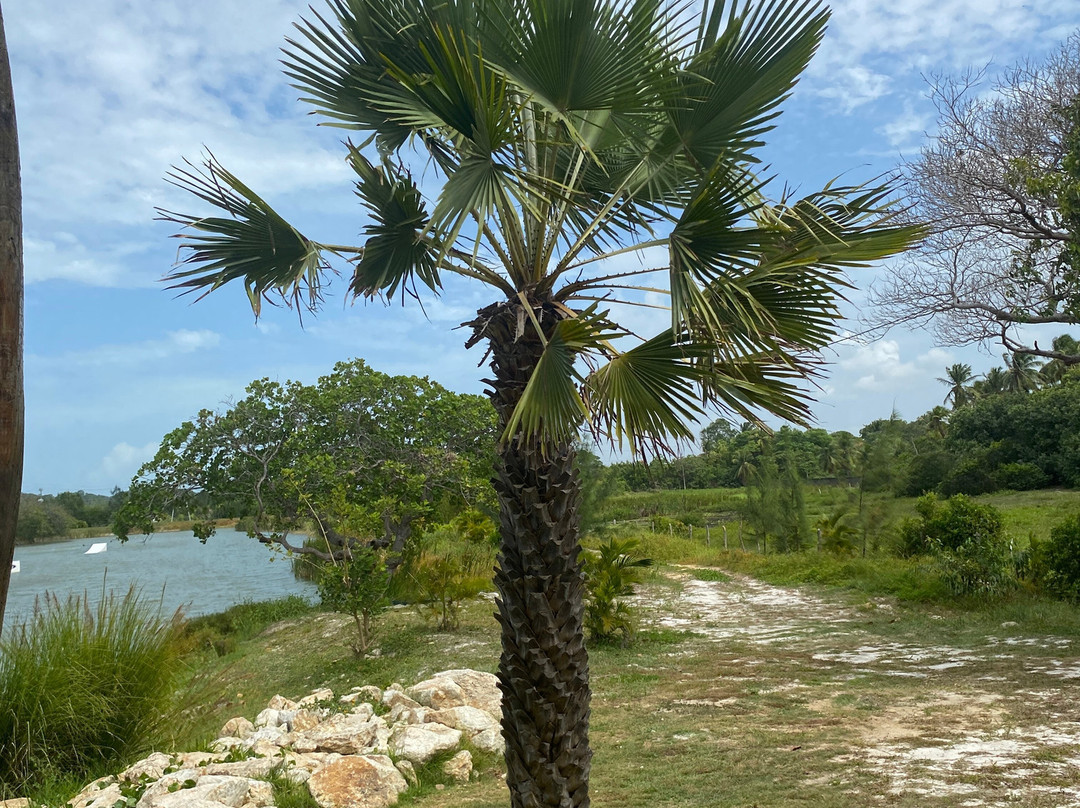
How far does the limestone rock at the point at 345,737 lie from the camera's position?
6535mm

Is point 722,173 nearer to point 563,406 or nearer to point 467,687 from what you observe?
point 563,406

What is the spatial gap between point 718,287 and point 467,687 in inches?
226

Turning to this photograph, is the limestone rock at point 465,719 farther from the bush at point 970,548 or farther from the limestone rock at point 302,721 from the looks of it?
the bush at point 970,548

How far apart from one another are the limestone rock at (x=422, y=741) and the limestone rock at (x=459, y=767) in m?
0.13

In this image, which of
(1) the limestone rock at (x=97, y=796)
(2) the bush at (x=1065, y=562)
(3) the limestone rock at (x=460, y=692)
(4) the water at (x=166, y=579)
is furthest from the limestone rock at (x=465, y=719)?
(2) the bush at (x=1065, y=562)

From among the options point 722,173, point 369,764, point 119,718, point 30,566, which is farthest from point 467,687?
point 30,566

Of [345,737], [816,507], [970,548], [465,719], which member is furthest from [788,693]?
[816,507]

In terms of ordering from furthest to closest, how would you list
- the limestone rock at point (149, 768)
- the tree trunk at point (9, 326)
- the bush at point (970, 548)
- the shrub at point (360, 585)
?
the bush at point (970, 548) → the shrub at point (360, 585) → the limestone rock at point (149, 768) → the tree trunk at point (9, 326)

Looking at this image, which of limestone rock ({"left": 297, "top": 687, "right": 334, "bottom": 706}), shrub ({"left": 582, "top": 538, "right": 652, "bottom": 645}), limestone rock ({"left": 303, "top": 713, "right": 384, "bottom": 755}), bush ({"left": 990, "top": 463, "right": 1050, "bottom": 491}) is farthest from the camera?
bush ({"left": 990, "top": 463, "right": 1050, "bottom": 491})

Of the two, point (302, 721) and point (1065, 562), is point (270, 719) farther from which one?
point (1065, 562)

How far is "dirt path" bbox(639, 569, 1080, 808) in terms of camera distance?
4.89 m

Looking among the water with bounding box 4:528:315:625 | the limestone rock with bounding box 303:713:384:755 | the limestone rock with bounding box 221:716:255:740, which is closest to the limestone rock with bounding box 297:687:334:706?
the limestone rock with bounding box 221:716:255:740

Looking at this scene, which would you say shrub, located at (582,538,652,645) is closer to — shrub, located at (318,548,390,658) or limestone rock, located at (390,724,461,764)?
shrub, located at (318,548,390,658)

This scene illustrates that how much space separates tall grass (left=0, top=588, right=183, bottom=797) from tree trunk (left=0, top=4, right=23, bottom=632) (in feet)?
13.1
